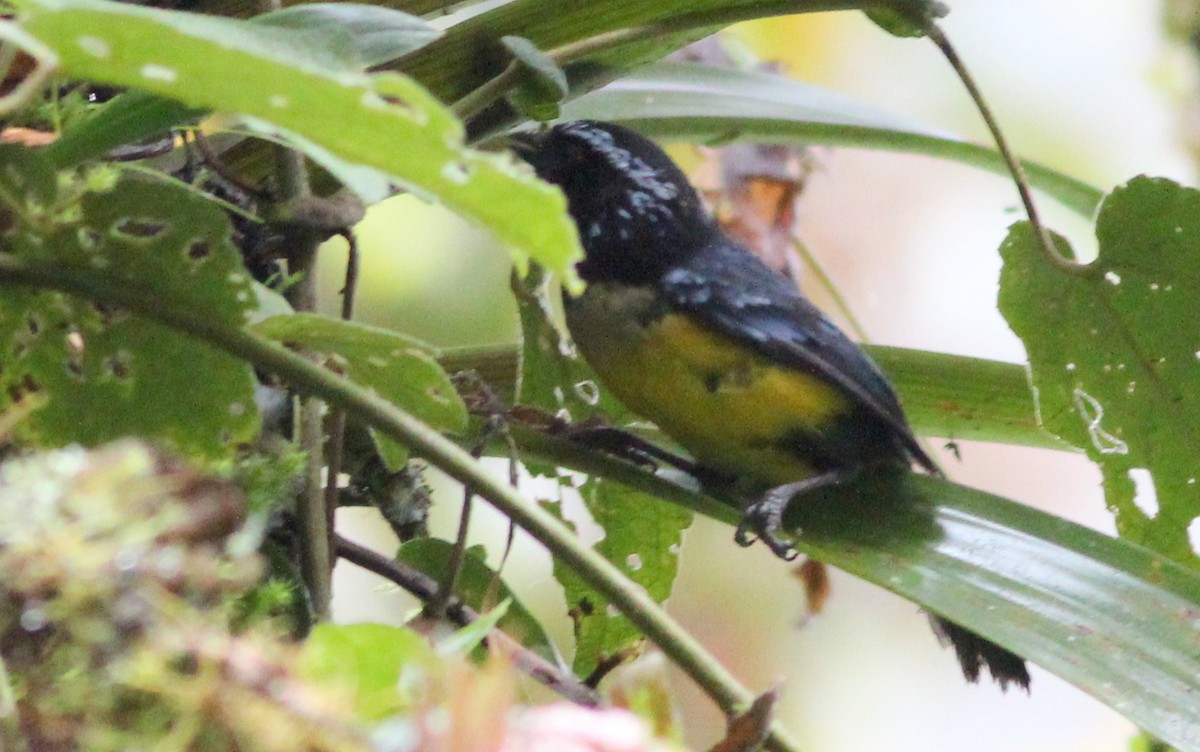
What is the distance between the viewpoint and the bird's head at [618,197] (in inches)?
49.6

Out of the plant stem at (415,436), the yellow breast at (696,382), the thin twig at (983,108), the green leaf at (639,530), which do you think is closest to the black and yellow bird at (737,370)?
the yellow breast at (696,382)

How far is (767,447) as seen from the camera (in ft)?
3.97

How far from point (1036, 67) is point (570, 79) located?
2.57 meters

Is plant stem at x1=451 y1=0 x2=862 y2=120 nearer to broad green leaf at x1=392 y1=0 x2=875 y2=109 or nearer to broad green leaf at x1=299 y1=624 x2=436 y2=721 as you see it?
broad green leaf at x1=392 y1=0 x2=875 y2=109

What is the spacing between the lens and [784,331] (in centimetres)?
119

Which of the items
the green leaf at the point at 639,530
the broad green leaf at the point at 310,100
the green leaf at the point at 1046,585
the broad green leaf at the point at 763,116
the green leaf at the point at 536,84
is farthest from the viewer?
the broad green leaf at the point at 763,116

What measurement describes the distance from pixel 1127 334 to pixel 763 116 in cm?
39

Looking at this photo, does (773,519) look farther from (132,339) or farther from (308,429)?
(132,339)

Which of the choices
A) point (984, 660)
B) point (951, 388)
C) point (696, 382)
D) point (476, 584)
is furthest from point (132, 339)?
point (984, 660)

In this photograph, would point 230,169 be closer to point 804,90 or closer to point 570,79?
point 570,79

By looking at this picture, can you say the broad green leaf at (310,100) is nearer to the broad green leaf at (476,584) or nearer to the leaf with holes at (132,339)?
the leaf with holes at (132,339)

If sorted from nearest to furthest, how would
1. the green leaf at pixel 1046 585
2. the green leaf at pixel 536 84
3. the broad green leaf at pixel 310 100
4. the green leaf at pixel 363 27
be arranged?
1. the broad green leaf at pixel 310 100
2. the green leaf at pixel 363 27
3. the green leaf at pixel 1046 585
4. the green leaf at pixel 536 84

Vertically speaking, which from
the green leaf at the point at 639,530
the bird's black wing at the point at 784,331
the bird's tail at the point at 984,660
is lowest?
the bird's tail at the point at 984,660

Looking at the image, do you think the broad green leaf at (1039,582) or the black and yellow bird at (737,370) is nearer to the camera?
the broad green leaf at (1039,582)
